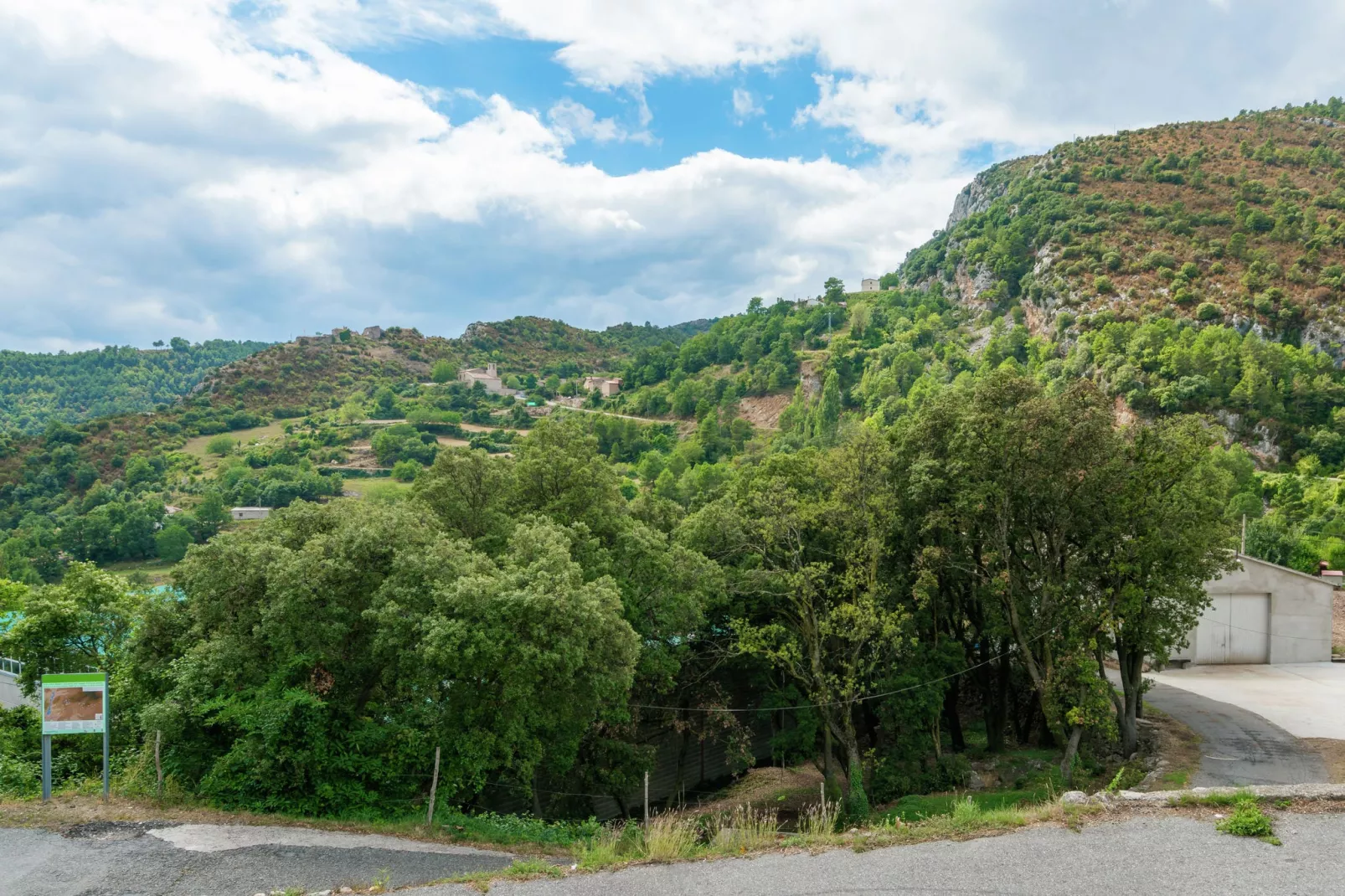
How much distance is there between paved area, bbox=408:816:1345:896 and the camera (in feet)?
24.0

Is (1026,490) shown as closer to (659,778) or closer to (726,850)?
(726,850)

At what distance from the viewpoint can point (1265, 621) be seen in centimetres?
2734

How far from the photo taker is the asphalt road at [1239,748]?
16.1 meters

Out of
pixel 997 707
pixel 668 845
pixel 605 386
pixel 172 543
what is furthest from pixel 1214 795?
pixel 605 386

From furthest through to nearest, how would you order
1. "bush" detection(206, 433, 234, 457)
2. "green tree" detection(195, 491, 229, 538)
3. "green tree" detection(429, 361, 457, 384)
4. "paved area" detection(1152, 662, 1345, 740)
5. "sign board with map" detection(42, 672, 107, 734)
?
"green tree" detection(429, 361, 457, 384) < "bush" detection(206, 433, 234, 457) < "green tree" detection(195, 491, 229, 538) < "paved area" detection(1152, 662, 1345, 740) < "sign board with map" detection(42, 672, 107, 734)

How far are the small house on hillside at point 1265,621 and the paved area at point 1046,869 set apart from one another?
2230cm

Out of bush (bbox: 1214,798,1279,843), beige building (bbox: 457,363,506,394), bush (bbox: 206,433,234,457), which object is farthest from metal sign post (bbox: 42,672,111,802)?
beige building (bbox: 457,363,506,394)

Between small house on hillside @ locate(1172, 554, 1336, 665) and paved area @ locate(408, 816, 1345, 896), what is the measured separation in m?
22.3

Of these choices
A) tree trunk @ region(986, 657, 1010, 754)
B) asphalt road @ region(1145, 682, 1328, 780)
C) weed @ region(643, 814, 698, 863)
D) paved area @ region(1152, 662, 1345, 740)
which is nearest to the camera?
weed @ region(643, 814, 698, 863)

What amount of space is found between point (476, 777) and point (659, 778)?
11786mm

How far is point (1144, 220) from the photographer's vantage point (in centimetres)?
10250

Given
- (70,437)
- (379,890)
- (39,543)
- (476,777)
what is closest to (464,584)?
(476,777)

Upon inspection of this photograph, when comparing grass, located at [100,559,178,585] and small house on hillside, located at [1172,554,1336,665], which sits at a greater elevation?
small house on hillside, located at [1172,554,1336,665]

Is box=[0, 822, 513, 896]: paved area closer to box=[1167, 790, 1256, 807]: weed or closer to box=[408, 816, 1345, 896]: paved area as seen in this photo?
box=[408, 816, 1345, 896]: paved area
